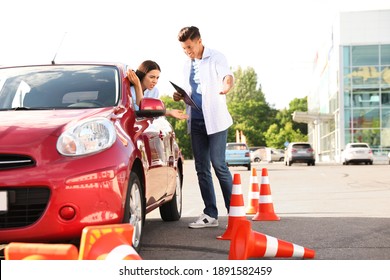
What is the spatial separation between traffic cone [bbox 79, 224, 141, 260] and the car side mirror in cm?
239

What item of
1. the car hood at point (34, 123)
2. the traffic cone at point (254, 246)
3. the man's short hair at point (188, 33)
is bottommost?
the traffic cone at point (254, 246)

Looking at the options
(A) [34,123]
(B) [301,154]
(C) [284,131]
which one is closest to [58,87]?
(A) [34,123]

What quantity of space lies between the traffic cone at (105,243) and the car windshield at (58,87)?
220 centimetres

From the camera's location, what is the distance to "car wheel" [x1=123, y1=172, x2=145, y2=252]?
518 cm

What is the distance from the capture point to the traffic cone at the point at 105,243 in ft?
11.7

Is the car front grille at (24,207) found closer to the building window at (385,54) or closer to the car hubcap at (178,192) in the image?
the car hubcap at (178,192)

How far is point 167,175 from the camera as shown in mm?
7008

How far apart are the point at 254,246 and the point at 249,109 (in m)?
100

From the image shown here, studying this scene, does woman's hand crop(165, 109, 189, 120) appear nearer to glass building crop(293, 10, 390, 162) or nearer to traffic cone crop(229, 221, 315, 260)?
traffic cone crop(229, 221, 315, 260)

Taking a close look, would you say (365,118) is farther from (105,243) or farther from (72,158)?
(105,243)

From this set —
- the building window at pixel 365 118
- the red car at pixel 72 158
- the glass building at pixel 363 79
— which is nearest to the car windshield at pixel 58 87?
the red car at pixel 72 158

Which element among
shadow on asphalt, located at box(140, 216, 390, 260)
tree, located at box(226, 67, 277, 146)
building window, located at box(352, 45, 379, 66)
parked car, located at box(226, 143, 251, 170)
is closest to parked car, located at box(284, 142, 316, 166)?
parked car, located at box(226, 143, 251, 170)
